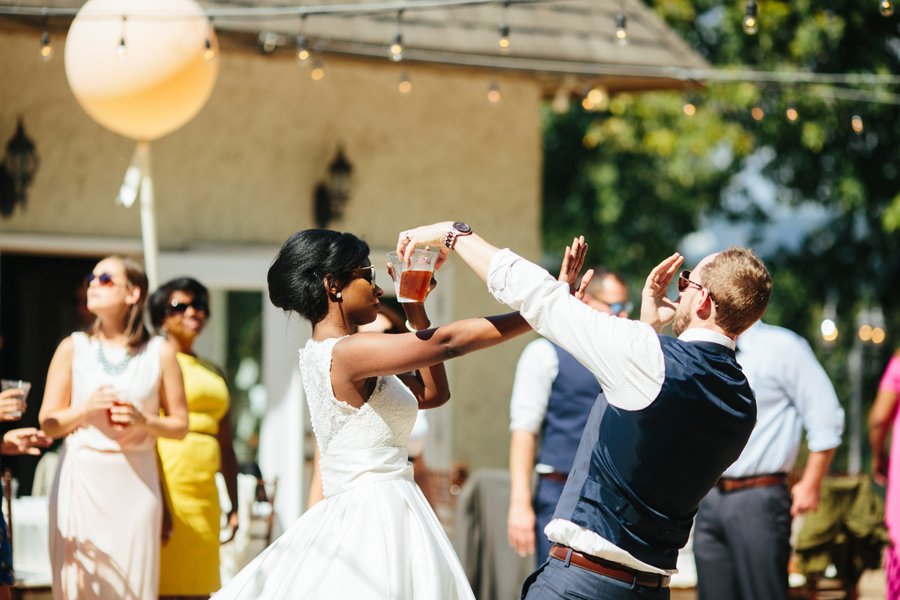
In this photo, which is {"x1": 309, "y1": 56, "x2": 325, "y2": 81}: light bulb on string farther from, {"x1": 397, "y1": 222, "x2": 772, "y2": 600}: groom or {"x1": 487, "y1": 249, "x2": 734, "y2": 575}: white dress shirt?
{"x1": 487, "y1": 249, "x2": 734, "y2": 575}: white dress shirt

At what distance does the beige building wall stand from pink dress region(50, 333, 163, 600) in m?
3.20

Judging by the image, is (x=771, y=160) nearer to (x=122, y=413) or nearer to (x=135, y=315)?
(x=135, y=315)

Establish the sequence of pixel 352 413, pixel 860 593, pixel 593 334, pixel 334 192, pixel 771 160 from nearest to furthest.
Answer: pixel 593 334 < pixel 352 413 < pixel 860 593 < pixel 334 192 < pixel 771 160

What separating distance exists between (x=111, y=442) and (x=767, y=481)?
118 inches

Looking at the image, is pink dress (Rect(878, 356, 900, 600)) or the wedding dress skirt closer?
the wedding dress skirt

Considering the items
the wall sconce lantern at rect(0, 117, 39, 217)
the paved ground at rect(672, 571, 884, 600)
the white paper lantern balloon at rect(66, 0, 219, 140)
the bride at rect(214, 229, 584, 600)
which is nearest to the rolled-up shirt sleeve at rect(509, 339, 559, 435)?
the bride at rect(214, 229, 584, 600)

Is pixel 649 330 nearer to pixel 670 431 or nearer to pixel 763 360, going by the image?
pixel 670 431

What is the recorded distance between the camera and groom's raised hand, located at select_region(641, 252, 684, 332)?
276 cm

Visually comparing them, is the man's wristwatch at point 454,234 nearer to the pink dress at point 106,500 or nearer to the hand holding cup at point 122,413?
the hand holding cup at point 122,413

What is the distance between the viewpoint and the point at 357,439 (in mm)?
2773

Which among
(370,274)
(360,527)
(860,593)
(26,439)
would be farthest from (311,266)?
(860,593)

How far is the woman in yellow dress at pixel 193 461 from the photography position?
4527 millimetres

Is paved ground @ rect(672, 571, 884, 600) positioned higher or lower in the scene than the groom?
lower

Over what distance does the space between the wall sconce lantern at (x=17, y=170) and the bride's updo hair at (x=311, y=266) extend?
4.79 meters
